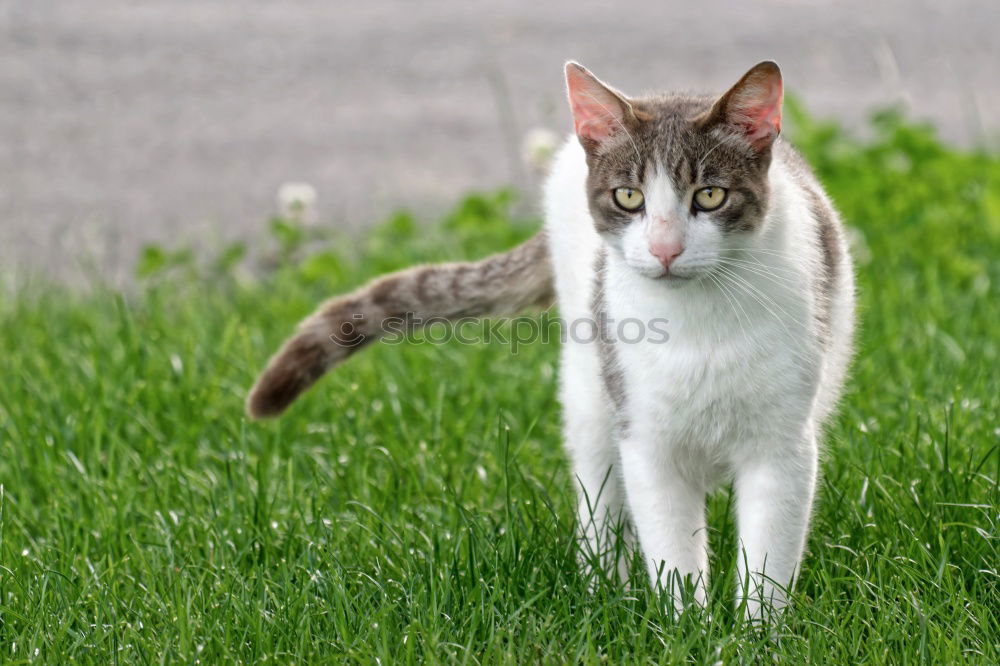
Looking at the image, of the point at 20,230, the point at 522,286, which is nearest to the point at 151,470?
the point at 522,286

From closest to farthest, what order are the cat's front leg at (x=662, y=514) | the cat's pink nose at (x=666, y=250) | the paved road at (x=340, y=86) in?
the cat's pink nose at (x=666, y=250) < the cat's front leg at (x=662, y=514) < the paved road at (x=340, y=86)

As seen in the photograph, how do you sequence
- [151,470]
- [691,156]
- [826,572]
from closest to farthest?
[691,156], [826,572], [151,470]

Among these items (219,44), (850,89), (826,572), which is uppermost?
(219,44)

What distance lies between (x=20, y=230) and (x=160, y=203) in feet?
2.16

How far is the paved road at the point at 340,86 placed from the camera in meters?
6.26

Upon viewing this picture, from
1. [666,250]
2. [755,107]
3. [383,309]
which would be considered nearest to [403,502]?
[383,309]

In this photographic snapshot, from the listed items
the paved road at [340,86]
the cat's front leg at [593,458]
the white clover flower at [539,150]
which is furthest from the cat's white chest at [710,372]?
the paved road at [340,86]

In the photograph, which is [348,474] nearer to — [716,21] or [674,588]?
[674,588]

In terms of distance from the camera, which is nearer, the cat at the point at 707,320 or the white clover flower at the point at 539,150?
the cat at the point at 707,320

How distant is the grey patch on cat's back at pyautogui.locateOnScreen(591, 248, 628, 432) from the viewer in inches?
108

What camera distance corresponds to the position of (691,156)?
255 cm

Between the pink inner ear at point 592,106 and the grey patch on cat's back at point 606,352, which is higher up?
the pink inner ear at point 592,106

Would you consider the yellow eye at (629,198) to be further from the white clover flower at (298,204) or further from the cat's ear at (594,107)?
the white clover flower at (298,204)

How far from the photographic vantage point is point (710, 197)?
256cm
